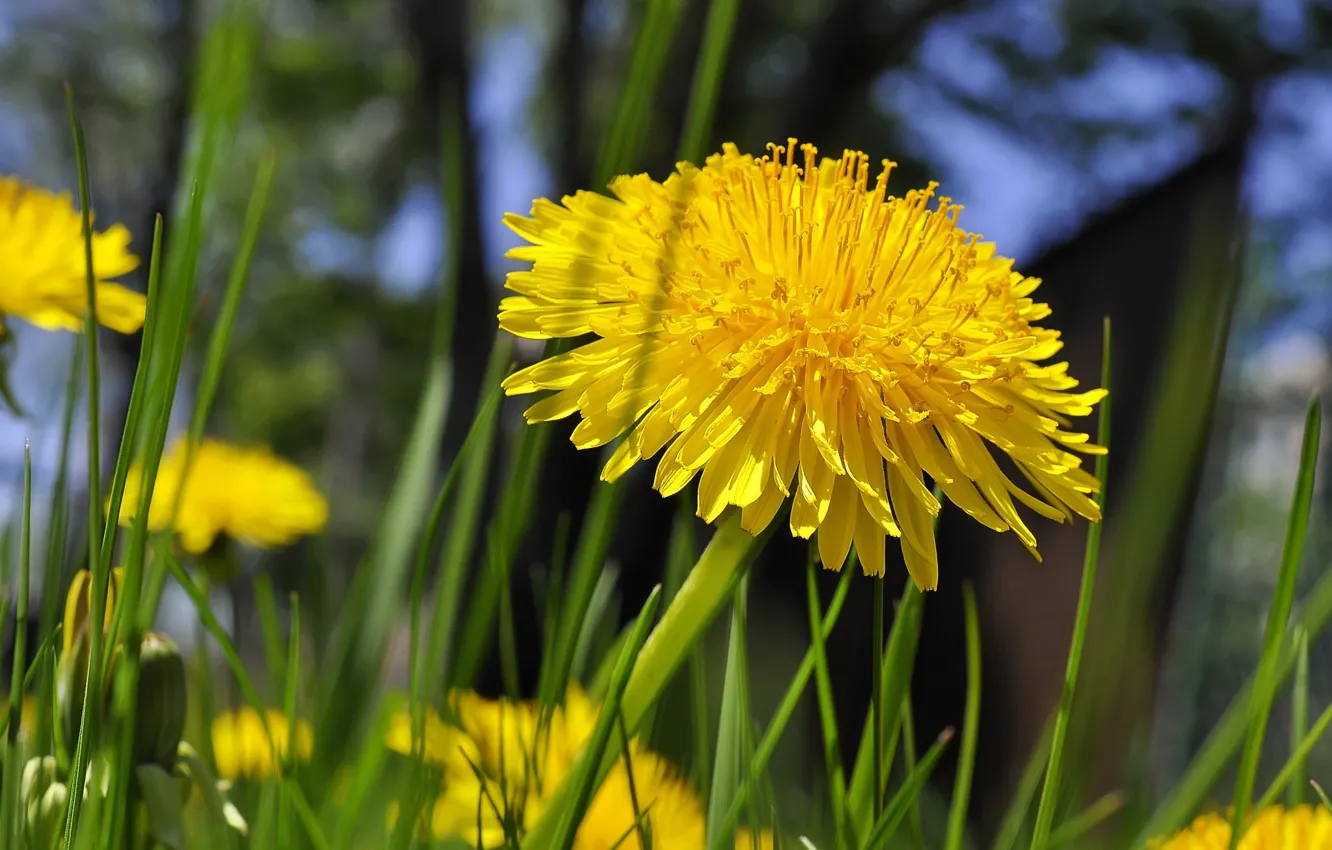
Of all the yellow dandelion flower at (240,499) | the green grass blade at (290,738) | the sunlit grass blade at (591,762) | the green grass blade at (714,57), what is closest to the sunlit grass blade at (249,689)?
the green grass blade at (290,738)

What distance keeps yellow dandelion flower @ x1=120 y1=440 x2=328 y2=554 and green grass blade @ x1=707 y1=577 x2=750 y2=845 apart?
74cm

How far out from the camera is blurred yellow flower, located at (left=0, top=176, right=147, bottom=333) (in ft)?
1.71

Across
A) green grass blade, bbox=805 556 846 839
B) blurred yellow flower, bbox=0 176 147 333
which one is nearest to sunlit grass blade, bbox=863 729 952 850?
green grass blade, bbox=805 556 846 839

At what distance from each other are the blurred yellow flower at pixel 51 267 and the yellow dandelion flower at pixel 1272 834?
0.48m

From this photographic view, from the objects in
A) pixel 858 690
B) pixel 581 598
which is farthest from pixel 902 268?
pixel 858 690

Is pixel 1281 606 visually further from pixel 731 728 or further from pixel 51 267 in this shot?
pixel 51 267

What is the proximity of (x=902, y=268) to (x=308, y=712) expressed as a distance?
547 mm

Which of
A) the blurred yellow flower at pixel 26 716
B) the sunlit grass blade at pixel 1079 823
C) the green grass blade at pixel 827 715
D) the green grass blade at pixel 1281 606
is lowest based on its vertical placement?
the blurred yellow flower at pixel 26 716

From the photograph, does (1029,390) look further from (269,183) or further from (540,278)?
(269,183)

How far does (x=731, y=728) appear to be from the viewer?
0.38 metres

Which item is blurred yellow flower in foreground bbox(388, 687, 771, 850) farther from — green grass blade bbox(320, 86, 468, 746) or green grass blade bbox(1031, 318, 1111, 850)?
green grass blade bbox(1031, 318, 1111, 850)

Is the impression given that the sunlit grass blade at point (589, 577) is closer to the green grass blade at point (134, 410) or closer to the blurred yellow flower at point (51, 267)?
the green grass blade at point (134, 410)

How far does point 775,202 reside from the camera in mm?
466

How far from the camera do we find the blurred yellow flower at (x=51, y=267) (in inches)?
20.5
